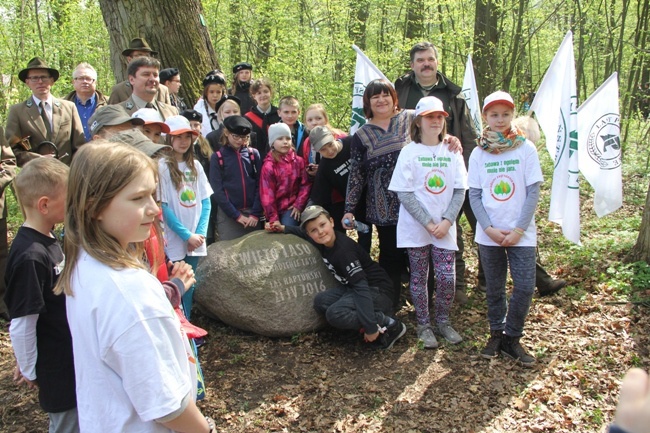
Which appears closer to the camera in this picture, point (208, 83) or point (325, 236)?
point (325, 236)

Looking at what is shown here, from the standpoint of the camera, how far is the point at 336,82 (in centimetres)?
1109

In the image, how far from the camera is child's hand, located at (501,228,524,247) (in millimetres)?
4078

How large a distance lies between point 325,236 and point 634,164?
8310mm

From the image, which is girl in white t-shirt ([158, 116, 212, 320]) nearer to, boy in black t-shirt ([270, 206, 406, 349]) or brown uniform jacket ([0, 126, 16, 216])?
boy in black t-shirt ([270, 206, 406, 349])

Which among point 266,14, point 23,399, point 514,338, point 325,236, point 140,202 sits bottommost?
point 23,399

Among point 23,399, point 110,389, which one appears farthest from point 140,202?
point 23,399

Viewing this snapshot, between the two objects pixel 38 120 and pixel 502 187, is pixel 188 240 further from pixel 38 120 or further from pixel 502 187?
pixel 502 187

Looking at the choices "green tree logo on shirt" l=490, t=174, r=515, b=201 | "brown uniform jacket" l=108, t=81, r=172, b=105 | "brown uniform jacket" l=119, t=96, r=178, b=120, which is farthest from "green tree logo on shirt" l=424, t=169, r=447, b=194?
"brown uniform jacket" l=108, t=81, r=172, b=105

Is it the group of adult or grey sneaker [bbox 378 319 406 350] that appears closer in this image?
grey sneaker [bbox 378 319 406 350]

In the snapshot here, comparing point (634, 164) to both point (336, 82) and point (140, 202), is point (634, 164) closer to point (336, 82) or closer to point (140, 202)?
point (336, 82)

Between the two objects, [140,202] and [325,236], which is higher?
[140,202]

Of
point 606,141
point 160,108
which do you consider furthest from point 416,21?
point 160,108

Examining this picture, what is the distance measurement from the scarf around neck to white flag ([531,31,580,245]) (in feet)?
4.43

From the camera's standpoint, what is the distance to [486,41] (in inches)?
448
